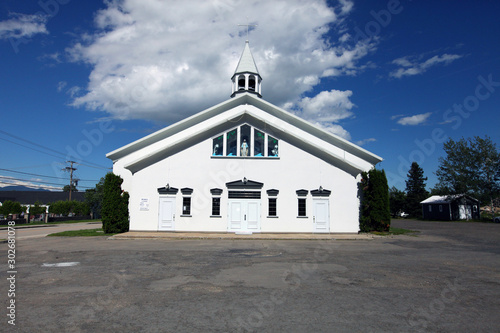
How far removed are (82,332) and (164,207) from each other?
16847mm

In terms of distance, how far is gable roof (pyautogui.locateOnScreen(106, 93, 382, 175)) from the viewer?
2159 cm

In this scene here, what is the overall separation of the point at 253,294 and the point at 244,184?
48.3 ft

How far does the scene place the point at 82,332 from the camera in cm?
462

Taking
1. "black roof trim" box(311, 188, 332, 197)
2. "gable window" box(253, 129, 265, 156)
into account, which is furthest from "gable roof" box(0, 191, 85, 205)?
"black roof trim" box(311, 188, 332, 197)

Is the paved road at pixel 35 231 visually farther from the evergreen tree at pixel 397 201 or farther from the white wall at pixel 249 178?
the evergreen tree at pixel 397 201

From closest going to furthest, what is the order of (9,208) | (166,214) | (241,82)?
(166,214), (241,82), (9,208)

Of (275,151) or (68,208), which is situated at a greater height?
(275,151)

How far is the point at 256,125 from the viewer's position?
22.4 metres

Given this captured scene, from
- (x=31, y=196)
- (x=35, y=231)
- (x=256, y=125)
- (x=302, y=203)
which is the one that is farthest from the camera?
(x=31, y=196)

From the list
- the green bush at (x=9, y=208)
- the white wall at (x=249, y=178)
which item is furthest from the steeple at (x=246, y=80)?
the green bush at (x=9, y=208)

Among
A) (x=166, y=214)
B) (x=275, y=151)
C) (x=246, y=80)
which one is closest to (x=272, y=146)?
(x=275, y=151)

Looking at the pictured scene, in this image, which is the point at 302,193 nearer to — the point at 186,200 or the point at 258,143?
the point at 258,143

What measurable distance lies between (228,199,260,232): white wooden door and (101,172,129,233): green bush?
699 cm

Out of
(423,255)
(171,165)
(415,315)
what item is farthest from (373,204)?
(415,315)
